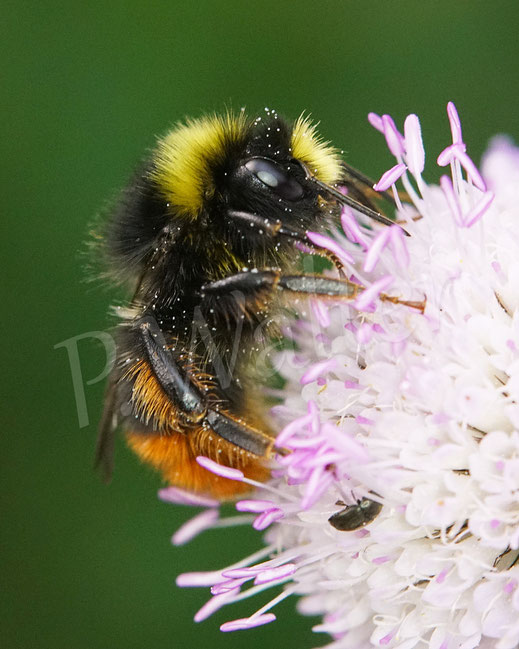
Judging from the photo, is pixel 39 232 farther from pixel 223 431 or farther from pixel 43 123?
pixel 223 431

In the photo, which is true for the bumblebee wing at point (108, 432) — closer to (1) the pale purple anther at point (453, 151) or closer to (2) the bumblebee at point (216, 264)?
(2) the bumblebee at point (216, 264)

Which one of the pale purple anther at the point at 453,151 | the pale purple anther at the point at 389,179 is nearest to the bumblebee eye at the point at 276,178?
the pale purple anther at the point at 389,179

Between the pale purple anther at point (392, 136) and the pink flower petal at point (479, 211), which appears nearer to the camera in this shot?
the pink flower petal at point (479, 211)

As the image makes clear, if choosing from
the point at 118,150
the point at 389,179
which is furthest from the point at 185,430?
the point at 118,150

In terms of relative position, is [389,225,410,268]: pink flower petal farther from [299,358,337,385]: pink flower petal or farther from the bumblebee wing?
the bumblebee wing

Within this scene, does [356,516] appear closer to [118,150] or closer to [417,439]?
[417,439]

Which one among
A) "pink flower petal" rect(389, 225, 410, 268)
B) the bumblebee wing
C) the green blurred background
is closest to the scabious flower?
"pink flower petal" rect(389, 225, 410, 268)

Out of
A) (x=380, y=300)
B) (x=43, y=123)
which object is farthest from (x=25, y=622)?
(x=380, y=300)
